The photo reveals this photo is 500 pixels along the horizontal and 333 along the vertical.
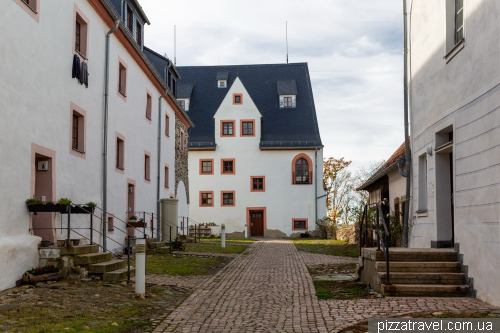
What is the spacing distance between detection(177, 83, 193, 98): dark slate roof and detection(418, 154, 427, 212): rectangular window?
33.6 meters

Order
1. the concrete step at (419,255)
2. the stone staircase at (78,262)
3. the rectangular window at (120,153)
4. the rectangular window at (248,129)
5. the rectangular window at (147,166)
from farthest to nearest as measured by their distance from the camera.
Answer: the rectangular window at (248,129) < the rectangular window at (147,166) < the rectangular window at (120,153) < the stone staircase at (78,262) < the concrete step at (419,255)

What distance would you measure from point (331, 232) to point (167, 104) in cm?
1560

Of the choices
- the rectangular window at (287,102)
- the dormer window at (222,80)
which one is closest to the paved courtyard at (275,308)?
the rectangular window at (287,102)

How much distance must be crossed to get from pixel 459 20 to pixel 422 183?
4005 mm

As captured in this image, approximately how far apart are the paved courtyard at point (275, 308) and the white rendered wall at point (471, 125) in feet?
3.08

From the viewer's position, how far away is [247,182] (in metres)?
40.9

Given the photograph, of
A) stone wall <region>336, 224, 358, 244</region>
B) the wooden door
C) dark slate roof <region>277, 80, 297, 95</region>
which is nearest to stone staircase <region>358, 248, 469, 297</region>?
stone wall <region>336, 224, 358, 244</region>

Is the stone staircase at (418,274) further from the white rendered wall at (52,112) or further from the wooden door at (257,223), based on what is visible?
the wooden door at (257,223)

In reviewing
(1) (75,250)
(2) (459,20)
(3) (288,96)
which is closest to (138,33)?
(1) (75,250)

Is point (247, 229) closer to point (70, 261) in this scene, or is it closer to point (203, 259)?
point (203, 259)


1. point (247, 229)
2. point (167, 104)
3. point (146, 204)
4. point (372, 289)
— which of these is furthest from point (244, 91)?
point (372, 289)

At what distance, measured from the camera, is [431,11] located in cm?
1187

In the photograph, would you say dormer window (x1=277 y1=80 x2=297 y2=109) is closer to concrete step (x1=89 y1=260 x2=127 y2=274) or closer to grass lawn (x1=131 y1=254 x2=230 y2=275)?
grass lawn (x1=131 y1=254 x2=230 y2=275)

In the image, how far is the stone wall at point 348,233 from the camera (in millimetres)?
27272
